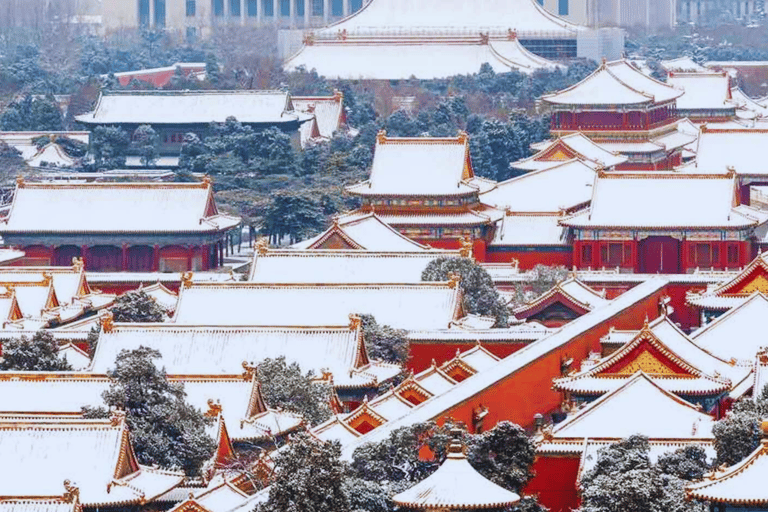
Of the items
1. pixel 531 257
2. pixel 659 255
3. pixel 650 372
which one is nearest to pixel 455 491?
pixel 650 372

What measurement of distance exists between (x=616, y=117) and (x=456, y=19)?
33184 millimetres

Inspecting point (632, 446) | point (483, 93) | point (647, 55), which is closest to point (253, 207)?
point (483, 93)

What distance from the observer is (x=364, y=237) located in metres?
52.9

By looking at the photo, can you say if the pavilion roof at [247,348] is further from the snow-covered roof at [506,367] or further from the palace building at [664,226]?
the palace building at [664,226]

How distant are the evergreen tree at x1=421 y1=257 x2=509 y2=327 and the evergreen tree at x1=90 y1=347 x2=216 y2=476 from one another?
485 inches

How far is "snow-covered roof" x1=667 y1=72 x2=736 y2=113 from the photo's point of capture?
8012 centimetres

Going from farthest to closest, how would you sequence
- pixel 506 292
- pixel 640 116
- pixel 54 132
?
pixel 54 132
pixel 640 116
pixel 506 292

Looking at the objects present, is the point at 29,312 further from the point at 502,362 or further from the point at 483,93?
the point at 483,93

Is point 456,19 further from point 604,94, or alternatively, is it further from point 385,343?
point 385,343

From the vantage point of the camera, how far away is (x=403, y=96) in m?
91.6

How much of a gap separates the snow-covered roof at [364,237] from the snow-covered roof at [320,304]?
5.81 metres

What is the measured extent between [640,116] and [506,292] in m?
20.6

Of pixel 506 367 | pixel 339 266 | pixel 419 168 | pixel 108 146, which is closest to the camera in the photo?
pixel 506 367

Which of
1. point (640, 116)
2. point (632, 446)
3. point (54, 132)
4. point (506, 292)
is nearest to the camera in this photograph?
point (632, 446)
